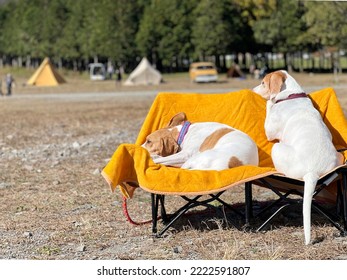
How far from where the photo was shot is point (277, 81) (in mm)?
6734

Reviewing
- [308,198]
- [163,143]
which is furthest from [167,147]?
[308,198]

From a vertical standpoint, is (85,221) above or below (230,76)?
above

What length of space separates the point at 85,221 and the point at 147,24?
6826cm

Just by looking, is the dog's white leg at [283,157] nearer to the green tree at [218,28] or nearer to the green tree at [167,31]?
the green tree at [218,28]

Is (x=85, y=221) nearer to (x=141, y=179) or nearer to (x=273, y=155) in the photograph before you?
(x=141, y=179)

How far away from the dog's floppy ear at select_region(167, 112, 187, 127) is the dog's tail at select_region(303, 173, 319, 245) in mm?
1497

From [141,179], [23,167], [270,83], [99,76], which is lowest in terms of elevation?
[99,76]

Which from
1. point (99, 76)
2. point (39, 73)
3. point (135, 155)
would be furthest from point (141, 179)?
point (99, 76)

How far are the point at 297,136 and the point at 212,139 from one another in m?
0.76

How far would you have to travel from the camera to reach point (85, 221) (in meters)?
6.88

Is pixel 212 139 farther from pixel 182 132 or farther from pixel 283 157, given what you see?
pixel 283 157

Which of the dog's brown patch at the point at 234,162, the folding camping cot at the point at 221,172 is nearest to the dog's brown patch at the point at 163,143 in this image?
the folding camping cot at the point at 221,172

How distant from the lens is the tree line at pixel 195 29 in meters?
61.6

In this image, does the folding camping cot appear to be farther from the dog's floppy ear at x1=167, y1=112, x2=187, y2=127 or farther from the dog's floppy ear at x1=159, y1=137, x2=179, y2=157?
the dog's floppy ear at x1=159, y1=137, x2=179, y2=157
